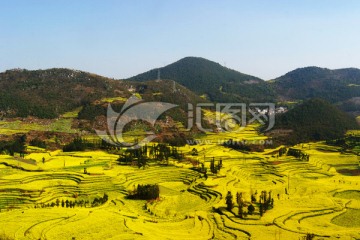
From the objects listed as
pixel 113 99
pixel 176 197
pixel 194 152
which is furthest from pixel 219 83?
pixel 176 197

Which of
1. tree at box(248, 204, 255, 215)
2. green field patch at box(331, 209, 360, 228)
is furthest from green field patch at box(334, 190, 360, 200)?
tree at box(248, 204, 255, 215)

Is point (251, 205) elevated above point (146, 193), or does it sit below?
above

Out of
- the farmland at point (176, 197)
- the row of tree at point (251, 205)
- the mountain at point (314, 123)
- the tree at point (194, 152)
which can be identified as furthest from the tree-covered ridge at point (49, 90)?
the row of tree at point (251, 205)

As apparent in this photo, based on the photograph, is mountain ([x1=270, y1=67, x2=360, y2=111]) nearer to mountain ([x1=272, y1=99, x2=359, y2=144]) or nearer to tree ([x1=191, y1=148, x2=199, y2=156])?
mountain ([x1=272, y1=99, x2=359, y2=144])

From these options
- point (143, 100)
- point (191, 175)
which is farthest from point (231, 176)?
point (143, 100)

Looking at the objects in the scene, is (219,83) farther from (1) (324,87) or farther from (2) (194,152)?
(2) (194,152)

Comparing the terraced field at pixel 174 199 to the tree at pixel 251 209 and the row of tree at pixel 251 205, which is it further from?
the tree at pixel 251 209

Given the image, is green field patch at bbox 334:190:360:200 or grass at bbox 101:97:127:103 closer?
green field patch at bbox 334:190:360:200
